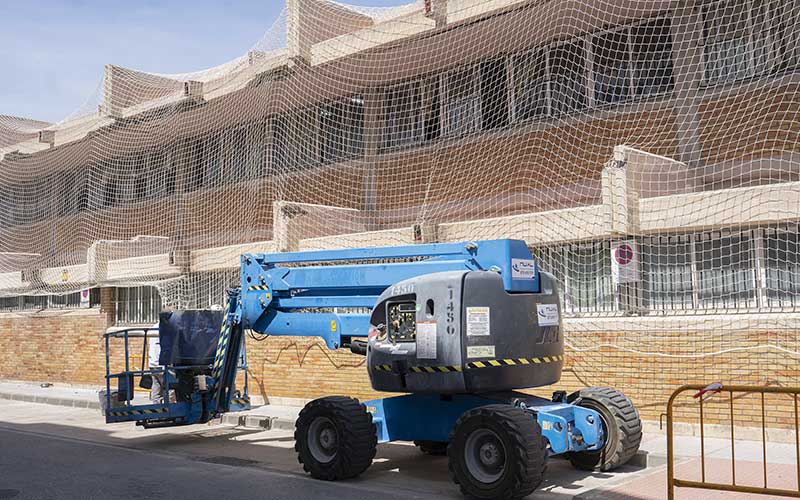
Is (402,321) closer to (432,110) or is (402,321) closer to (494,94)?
(494,94)

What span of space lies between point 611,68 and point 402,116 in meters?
4.78

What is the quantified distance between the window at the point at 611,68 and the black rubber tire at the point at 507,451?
7.75m

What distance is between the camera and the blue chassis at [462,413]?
8.33 m

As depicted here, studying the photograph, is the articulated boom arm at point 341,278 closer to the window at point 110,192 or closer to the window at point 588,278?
the window at point 588,278

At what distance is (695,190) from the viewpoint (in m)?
12.7

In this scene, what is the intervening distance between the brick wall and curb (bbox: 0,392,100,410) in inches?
58.6

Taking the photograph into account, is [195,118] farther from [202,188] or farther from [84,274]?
[84,274]

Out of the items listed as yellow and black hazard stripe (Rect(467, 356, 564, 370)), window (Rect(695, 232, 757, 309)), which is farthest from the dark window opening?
yellow and black hazard stripe (Rect(467, 356, 564, 370))

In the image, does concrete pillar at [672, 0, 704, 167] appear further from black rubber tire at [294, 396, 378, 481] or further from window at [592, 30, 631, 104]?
black rubber tire at [294, 396, 378, 481]

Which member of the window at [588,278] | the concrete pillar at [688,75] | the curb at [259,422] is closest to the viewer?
→ the window at [588,278]

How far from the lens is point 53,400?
1842 cm

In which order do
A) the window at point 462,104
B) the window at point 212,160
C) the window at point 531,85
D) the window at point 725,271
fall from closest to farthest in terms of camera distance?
the window at point 725,271 < the window at point 531,85 < the window at point 462,104 < the window at point 212,160

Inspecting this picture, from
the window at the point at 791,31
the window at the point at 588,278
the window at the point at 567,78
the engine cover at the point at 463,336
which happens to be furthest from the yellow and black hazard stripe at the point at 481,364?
the window at the point at 567,78

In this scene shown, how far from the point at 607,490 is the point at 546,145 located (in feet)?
25.3
